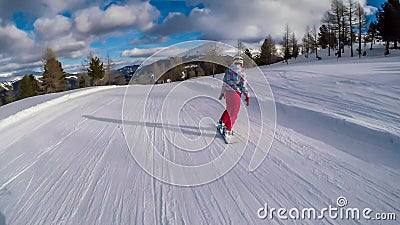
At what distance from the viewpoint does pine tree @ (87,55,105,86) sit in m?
52.0

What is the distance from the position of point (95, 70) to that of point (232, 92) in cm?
5308

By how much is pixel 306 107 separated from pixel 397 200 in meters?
4.98

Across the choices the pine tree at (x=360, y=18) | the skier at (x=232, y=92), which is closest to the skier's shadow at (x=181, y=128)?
the skier at (x=232, y=92)

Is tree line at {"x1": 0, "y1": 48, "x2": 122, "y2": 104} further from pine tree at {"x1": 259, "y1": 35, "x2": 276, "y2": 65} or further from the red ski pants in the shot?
the red ski pants

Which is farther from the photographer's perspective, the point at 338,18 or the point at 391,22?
the point at 338,18

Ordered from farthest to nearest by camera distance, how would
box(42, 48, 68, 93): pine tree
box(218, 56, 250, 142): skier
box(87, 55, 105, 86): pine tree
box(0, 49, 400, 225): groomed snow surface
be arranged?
box(87, 55, 105, 86): pine tree
box(42, 48, 68, 93): pine tree
box(218, 56, 250, 142): skier
box(0, 49, 400, 225): groomed snow surface

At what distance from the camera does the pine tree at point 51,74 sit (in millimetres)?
44938

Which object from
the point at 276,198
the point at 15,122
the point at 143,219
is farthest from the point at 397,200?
the point at 15,122

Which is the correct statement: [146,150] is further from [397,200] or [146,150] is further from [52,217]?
[397,200]

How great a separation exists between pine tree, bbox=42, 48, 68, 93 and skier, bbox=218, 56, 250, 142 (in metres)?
48.5

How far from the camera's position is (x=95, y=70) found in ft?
172

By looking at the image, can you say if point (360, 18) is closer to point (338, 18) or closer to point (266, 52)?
point (338, 18)

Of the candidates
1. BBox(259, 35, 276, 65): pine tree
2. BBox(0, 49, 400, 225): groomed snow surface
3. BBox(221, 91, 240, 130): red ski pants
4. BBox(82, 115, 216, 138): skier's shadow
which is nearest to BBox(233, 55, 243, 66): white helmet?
BBox(221, 91, 240, 130): red ski pants

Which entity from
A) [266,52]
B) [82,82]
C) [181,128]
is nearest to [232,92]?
[181,128]
